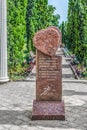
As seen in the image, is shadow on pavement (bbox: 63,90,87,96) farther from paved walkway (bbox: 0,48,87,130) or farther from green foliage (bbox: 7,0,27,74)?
green foliage (bbox: 7,0,27,74)

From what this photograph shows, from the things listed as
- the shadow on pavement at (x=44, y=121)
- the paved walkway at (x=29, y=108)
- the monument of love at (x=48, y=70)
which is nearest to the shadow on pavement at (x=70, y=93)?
the paved walkway at (x=29, y=108)

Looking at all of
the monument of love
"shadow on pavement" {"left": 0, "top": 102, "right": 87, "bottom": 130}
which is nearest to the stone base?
the monument of love

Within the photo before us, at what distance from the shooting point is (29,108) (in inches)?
442

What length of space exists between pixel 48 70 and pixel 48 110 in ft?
3.64

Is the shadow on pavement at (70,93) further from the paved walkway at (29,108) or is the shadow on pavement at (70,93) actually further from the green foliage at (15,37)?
the green foliage at (15,37)

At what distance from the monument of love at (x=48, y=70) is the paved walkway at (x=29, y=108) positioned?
19.4 inches

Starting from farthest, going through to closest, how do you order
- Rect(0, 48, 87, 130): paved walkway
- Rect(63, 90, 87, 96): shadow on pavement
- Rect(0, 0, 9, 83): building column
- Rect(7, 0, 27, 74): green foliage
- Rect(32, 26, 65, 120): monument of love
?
Rect(7, 0, 27, 74): green foliage < Rect(0, 0, 9, 83): building column < Rect(63, 90, 87, 96): shadow on pavement < Rect(32, 26, 65, 120): monument of love < Rect(0, 48, 87, 130): paved walkway

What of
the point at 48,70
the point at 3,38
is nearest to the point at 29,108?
the point at 48,70

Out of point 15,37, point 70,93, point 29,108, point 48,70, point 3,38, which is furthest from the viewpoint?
point 15,37

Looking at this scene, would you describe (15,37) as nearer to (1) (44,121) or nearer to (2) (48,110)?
(2) (48,110)

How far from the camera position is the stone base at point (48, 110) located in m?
9.89

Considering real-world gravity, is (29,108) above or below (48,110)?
below

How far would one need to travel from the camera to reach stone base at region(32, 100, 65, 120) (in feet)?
32.4

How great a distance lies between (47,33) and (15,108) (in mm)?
2474
